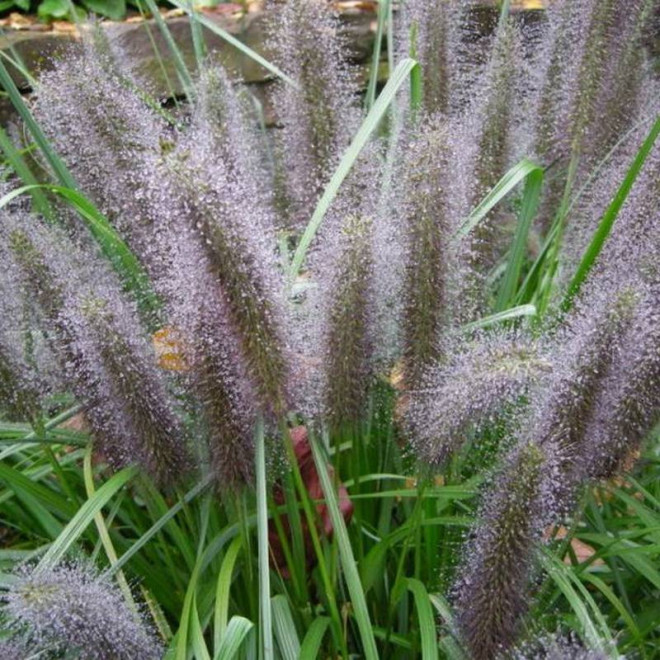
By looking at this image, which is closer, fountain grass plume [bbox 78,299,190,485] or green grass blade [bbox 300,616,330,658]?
fountain grass plume [bbox 78,299,190,485]

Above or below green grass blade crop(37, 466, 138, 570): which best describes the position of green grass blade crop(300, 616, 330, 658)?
below

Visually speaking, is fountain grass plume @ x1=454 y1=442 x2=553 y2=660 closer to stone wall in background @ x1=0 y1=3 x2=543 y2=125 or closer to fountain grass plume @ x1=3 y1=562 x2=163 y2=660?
fountain grass plume @ x1=3 y1=562 x2=163 y2=660

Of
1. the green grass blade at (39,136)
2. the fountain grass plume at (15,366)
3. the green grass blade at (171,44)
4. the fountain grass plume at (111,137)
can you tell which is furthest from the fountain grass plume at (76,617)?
the green grass blade at (171,44)

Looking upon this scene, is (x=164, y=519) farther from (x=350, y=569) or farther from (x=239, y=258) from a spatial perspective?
(x=239, y=258)

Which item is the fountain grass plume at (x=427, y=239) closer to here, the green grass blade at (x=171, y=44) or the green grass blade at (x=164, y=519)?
the green grass blade at (x=164, y=519)

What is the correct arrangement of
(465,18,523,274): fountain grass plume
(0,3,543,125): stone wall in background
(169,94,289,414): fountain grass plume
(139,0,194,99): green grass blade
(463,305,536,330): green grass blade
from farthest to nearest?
(0,3,543,125): stone wall in background, (139,0,194,99): green grass blade, (465,18,523,274): fountain grass plume, (463,305,536,330): green grass blade, (169,94,289,414): fountain grass plume

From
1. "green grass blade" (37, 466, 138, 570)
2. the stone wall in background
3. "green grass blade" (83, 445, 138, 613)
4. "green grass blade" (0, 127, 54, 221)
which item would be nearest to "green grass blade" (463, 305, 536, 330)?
"green grass blade" (37, 466, 138, 570)
